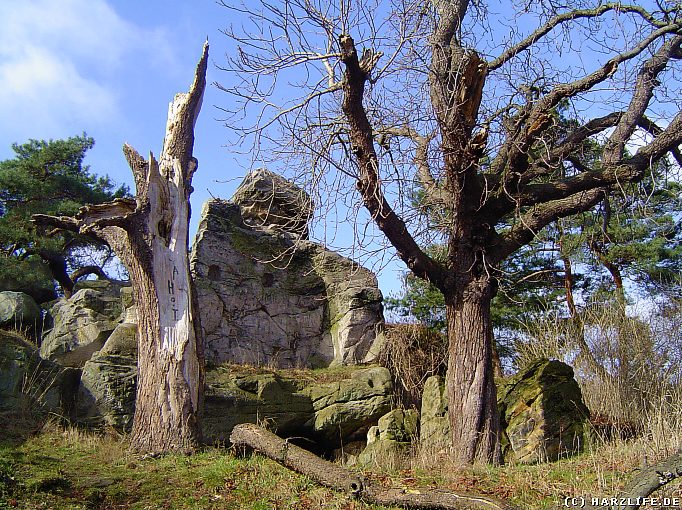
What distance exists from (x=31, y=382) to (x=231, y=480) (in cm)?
478

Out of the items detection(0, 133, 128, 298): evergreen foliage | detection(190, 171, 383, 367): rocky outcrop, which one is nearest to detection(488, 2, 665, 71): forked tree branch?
detection(190, 171, 383, 367): rocky outcrop

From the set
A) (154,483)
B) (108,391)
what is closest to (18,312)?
(108,391)

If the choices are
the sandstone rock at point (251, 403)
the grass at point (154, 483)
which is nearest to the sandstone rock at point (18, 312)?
the sandstone rock at point (251, 403)

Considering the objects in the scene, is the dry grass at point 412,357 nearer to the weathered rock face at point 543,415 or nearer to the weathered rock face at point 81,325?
the weathered rock face at point 543,415

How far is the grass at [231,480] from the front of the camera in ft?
19.1

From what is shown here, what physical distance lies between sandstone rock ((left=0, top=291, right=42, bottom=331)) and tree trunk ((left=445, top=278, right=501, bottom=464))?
36.5ft

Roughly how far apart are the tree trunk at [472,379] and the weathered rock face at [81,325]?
8025 millimetres

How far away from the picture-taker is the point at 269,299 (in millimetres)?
13609

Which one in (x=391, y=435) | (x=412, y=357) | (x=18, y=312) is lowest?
(x=391, y=435)

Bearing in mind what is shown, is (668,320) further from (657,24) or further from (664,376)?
(657,24)

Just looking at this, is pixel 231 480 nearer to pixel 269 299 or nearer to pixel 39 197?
pixel 269 299

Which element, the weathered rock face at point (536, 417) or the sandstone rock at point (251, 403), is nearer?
the weathered rock face at point (536, 417)

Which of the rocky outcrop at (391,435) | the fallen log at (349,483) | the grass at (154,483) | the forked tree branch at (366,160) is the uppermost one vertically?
the forked tree branch at (366,160)

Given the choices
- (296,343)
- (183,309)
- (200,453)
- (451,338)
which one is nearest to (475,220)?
(451,338)
